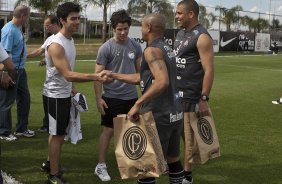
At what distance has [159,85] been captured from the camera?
3826 millimetres

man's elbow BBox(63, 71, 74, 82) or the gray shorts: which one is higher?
man's elbow BBox(63, 71, 74, 82)

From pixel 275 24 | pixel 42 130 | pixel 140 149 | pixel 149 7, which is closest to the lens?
pixel 140 149

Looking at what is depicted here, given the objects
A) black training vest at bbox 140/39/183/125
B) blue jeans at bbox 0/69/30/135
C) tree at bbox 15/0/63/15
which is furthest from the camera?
tree at bbox 15/0/63/15

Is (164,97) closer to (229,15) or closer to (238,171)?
(238,171)

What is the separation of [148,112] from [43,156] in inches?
114

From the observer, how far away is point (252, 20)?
5491 cm

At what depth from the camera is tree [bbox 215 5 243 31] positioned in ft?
159

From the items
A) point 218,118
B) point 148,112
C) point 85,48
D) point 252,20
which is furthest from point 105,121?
point 252,20

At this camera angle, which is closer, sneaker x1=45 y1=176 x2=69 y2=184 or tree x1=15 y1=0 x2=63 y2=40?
sneaker x1=45 y1=176 x2=69 y2=184

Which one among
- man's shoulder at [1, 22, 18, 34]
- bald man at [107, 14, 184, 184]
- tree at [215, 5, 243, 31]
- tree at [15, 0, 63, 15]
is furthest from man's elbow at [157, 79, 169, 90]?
tree at [215, 5, 243, 31]

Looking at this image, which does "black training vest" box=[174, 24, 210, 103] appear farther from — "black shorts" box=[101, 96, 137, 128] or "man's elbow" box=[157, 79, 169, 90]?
"man's elbow" box=[157, 79, 169, 90]

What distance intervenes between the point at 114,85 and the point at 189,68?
1.04m

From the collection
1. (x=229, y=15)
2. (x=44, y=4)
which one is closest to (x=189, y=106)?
(x=44, y=4)

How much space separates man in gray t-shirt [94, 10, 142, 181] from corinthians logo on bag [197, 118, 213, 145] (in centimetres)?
104
